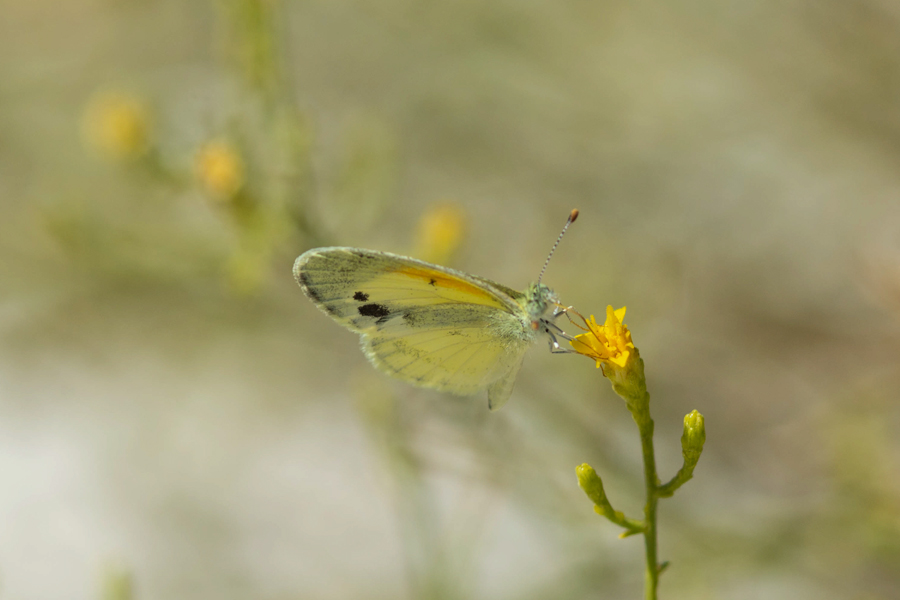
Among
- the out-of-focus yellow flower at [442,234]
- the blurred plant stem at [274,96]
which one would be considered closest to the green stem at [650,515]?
the out-of-focus yellow flower at [442,234]

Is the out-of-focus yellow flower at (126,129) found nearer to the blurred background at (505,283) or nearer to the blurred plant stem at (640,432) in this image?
the blurred background at (505,283)

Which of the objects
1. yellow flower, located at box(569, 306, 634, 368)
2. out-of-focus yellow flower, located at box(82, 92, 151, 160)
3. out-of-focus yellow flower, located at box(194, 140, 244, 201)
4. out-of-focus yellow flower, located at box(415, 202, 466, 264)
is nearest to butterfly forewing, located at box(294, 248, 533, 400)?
yellow flower, located at box(569, 306, 634, 368)

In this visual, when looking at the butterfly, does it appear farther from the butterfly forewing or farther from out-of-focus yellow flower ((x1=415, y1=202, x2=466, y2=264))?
out-of-focus yellow flower ((x1=415, y1=202, x2=466, y2=264))

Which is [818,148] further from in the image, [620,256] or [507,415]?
[507,415]

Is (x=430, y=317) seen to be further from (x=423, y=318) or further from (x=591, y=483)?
(x=591, y=483)

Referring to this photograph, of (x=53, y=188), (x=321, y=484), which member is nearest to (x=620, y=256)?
(x=321, y=484)
